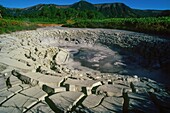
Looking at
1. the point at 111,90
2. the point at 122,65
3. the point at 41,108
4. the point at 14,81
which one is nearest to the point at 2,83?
the point at 14,81

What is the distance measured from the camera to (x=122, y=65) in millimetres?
8883

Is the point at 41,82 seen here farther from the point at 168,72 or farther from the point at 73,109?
the point at 168,72

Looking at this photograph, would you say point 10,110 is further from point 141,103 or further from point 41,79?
point 141,103

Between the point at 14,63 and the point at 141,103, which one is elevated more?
the point at 14,63

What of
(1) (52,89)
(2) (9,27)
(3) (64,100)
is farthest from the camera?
(2) (9,27)

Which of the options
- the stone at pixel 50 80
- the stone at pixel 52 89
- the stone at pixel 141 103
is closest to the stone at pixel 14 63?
the stone at pixel 50 80

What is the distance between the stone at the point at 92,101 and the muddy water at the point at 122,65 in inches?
173

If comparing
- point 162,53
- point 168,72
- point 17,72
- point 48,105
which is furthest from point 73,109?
point 162,53

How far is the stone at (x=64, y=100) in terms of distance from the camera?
2.69 meters

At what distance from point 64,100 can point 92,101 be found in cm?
44

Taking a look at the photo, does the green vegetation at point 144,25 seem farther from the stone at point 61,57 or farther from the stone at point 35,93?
the stone at point 35,93

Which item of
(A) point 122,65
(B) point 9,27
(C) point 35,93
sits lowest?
(A) point 122,65

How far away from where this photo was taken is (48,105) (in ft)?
9.11

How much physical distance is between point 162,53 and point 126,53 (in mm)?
2506
